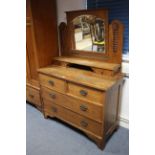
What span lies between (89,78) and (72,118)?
54cm

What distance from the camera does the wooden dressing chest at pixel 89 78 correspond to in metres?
1.57

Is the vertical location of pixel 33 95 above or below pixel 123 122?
above

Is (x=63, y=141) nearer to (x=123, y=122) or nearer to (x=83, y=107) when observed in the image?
(x=83, y=107)

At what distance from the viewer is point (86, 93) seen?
1.58m

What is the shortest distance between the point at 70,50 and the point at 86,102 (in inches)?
32.2

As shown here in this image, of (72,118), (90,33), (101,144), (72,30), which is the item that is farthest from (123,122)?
(72,30)

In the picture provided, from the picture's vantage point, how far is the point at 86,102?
5.30ft

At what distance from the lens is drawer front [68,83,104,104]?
4.90ft

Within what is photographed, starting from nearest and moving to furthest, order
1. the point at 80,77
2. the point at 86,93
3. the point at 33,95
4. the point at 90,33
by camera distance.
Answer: the point at 86,93 < the point at 80,77 < the point at 90,33 < the point at 33,95

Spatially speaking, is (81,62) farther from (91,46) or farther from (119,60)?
(119,60)

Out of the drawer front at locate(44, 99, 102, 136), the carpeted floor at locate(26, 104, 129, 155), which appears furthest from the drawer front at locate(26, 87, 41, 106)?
the carpeted floor at locate(26, 104, 129, 155)
